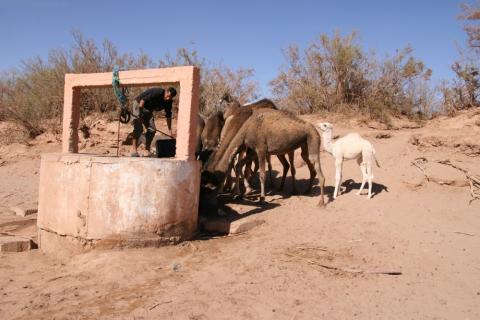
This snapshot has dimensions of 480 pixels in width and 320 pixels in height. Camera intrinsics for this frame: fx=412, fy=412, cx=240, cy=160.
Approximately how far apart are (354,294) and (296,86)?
1142cm

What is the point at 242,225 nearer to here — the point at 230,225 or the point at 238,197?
the point at 230,225

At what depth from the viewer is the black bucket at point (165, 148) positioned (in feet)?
23.6

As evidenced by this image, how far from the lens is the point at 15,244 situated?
20.1 feet

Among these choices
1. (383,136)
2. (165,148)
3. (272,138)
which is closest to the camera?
(165,148)

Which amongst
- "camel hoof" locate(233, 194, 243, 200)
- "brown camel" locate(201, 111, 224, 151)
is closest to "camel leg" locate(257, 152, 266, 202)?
"camel hoof" locate(233, 194, 243, 200)

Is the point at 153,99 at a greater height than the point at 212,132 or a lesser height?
greater

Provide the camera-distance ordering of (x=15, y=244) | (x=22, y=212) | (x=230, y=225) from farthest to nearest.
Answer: (x=22, y=212), (x=230, y=225), (x=15, y=244)

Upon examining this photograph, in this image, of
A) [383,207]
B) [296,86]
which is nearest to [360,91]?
[296,86]

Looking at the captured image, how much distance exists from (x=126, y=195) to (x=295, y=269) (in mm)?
2374

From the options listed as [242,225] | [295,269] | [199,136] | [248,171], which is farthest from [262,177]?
[295,269]

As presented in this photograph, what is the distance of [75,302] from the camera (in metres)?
4.19

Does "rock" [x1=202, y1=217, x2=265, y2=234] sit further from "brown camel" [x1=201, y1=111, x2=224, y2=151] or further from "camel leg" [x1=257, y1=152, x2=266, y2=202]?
"brown camel" [x1=201, y1=111, x2=224, y2=151]

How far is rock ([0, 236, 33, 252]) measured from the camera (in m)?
6.08

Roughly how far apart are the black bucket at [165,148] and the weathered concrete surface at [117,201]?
5.02ft
